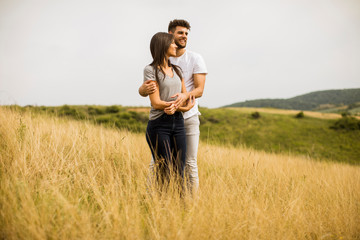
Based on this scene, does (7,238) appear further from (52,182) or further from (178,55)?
(178,55)

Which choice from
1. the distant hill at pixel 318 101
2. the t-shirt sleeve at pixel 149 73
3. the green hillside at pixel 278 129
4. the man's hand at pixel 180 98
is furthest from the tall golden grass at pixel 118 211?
the distant hill at pixel 318 101

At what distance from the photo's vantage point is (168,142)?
2.21m

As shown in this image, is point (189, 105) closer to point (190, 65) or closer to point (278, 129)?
point (190, 65)

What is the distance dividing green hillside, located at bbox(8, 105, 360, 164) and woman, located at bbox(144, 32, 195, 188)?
25.2 m

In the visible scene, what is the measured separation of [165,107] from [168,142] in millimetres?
385

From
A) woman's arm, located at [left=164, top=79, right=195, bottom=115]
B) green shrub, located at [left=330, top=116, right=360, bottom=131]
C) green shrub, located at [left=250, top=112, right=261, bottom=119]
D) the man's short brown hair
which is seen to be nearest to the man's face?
the man's short brown hair

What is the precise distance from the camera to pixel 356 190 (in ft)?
13.0

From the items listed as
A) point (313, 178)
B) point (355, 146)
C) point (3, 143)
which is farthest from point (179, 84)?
point (355, 146)

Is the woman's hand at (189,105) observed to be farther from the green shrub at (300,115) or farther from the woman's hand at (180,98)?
the green shrub at (300,115)

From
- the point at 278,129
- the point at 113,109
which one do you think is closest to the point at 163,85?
the point at 113,109

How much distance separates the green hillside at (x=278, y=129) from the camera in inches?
1123

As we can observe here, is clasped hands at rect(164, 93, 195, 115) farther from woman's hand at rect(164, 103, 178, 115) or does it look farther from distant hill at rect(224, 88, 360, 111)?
distant hill at rect(224, 88, 360, 111)

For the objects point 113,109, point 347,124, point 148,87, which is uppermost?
point 113,109

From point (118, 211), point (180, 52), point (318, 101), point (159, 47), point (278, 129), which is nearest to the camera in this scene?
point (118, 211)
